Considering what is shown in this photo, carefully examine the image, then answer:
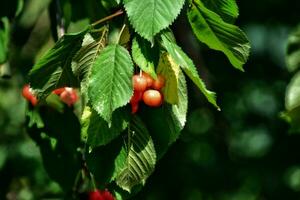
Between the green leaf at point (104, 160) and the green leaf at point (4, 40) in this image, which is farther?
the green leaf at point (4, 40)

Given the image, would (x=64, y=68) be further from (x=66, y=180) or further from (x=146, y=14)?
(x=66, y=180)

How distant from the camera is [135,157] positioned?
1870 millimetres

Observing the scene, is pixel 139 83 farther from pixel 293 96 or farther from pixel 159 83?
pixel 293 96

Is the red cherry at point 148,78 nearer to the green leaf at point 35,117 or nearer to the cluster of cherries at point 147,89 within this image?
the cluster of cherries at point 147,89

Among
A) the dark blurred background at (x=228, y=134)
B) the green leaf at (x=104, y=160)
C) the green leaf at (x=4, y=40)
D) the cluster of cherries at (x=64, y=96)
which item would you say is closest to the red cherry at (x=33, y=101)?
the cluster of cherries at (x=64, y=96)

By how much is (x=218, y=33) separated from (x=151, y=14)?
0.57ft

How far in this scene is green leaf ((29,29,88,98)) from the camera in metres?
1.81

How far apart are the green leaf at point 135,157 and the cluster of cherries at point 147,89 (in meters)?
0.05

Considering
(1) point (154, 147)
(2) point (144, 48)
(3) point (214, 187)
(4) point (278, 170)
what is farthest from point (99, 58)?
(4) point (278, 170)

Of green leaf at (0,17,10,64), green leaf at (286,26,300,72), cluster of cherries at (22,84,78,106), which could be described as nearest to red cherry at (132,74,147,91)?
cluster of cherries at (22,84,78,106)

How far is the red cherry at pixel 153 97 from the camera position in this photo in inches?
70.4

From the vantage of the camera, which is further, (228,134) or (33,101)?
(228,134)

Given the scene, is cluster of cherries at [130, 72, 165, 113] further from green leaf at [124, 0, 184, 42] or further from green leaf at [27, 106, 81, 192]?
green leaf at [27, 106, 81, 192]

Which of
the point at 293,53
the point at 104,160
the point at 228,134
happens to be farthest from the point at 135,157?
the point at 228,134
